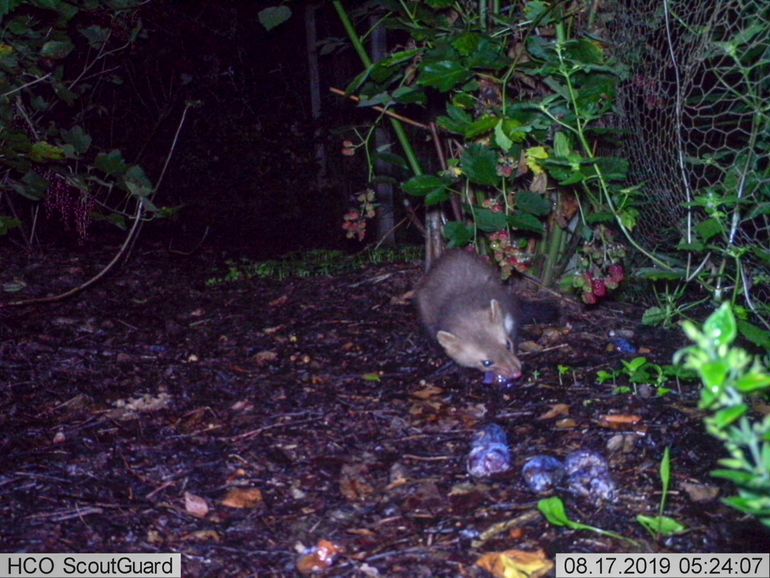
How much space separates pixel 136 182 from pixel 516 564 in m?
3.14

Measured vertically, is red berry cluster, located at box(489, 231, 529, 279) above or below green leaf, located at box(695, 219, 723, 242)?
above

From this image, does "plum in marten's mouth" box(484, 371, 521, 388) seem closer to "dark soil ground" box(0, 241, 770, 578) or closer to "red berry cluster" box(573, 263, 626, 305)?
"dark soil ground" box(0, 241, 770, 578)

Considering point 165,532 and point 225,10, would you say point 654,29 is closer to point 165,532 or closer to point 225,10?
point 165,532

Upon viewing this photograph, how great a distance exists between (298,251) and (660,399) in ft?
13.2

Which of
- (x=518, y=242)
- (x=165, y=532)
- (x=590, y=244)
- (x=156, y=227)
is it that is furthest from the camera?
(x=156, y=227)

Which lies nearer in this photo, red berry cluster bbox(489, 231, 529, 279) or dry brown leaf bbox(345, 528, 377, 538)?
dry brown leaf bbox(345, 528, 377, 538)

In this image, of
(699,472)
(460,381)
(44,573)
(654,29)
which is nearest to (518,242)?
(460,381)

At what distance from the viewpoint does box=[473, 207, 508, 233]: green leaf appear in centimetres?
413

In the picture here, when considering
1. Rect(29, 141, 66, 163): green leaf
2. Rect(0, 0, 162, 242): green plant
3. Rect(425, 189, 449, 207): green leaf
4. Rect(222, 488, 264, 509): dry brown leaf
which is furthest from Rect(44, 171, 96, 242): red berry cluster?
Rect(222, 488, 264, 509): dry brown leaf

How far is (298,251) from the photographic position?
7.16 meters

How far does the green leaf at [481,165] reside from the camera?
3.92 metres

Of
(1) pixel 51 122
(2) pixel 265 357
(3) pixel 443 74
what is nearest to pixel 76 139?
(1) pixel 51 122

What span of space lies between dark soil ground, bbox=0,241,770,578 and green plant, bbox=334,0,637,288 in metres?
0.67

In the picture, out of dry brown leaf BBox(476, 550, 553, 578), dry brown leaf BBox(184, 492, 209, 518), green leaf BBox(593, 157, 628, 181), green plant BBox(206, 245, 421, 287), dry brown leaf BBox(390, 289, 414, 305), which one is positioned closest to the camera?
dry brown leaf BBox(476, 550, 553, 578)
